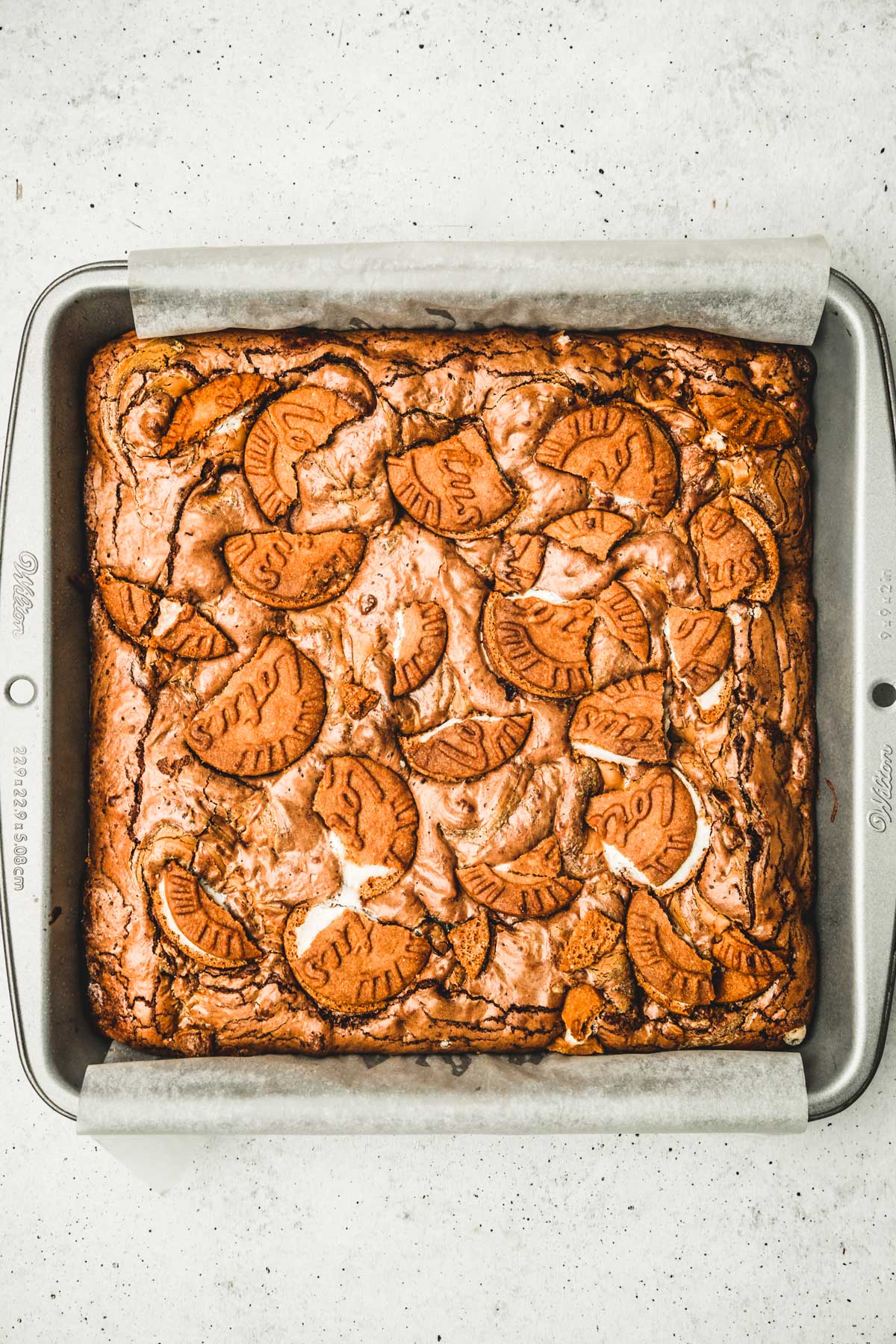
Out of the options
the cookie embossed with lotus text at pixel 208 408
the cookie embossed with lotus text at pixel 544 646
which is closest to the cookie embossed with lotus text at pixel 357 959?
the cookie embossed with lotus text at pixel 544 646

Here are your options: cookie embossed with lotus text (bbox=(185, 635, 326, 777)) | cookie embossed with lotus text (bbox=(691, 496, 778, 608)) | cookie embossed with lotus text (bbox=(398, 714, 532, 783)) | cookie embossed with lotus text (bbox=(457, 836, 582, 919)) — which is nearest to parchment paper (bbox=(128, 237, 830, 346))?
cookie embossed with lotus text (bbox=(691, 496, 778, 608))

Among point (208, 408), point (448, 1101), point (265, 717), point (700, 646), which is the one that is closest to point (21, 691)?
point (265, 717)

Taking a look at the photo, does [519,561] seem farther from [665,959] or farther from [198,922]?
[198,922]

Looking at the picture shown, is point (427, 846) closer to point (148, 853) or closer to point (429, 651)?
point (429, 651)

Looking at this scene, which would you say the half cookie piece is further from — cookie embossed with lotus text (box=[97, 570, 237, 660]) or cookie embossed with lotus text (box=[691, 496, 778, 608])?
cookie embossed with lotus text (box=[97, 570, 237, 660])

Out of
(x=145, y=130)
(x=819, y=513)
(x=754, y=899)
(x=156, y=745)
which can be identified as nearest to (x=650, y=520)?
(x=819, y=513)
